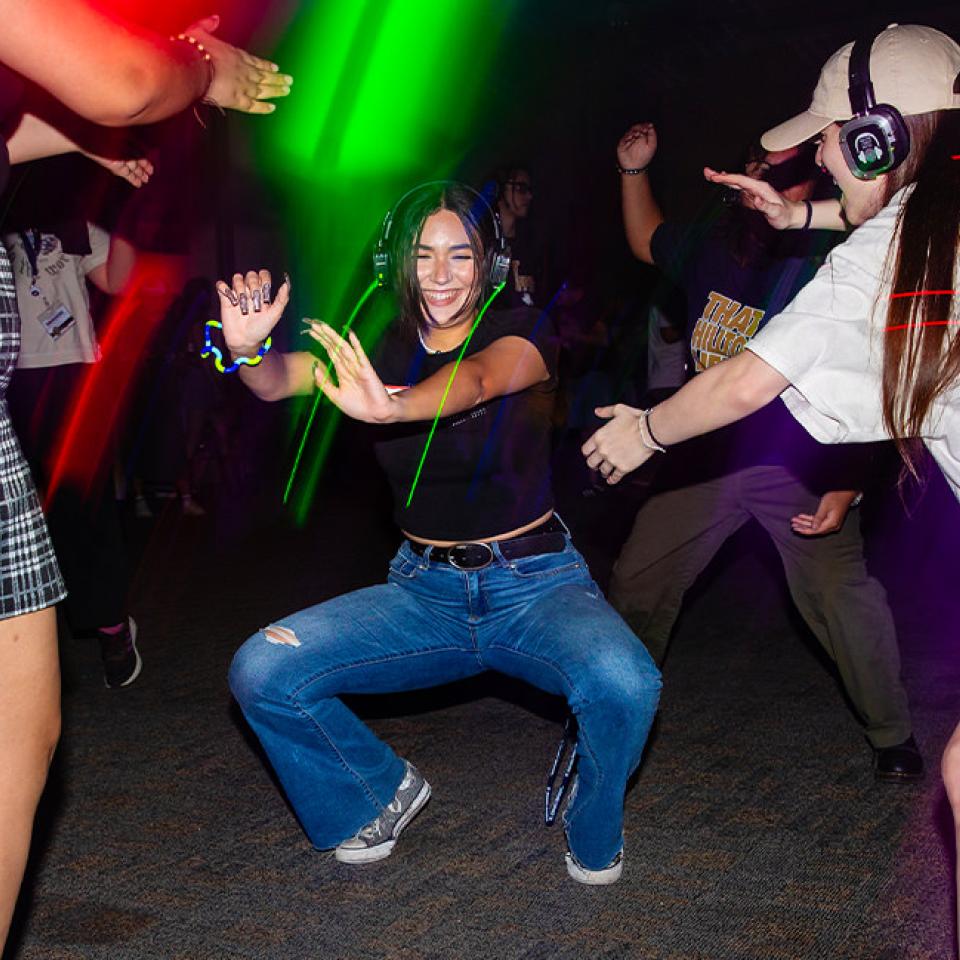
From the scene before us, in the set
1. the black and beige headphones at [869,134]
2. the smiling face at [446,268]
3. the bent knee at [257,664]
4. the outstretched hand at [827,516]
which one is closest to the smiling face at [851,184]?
the black and beige headphones at [869,134]

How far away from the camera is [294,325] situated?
13109mm

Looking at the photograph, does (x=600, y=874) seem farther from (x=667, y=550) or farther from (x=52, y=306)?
(x=52, y=306)

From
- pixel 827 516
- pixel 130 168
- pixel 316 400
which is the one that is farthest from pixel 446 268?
pixel 316 400

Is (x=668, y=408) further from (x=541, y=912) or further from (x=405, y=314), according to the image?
(x=541, y=912)

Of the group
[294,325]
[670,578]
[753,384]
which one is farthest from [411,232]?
[294,325]

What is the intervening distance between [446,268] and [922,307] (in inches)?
52.0

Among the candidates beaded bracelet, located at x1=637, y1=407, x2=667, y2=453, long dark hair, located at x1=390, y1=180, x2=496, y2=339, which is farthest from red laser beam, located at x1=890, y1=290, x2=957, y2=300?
long dark hair, located at x1=390, y1=180, x2=496, y2=339

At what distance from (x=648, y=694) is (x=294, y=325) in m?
11.0

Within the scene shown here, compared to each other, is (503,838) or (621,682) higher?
(621,682)

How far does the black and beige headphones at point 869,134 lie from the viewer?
2139 mm

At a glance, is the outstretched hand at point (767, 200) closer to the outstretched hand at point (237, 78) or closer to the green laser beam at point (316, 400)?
the green laser beam at point (316, 400)

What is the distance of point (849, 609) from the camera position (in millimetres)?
3396

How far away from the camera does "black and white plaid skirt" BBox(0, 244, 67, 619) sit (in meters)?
1.66

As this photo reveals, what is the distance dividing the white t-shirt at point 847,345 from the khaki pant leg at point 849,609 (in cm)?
147
